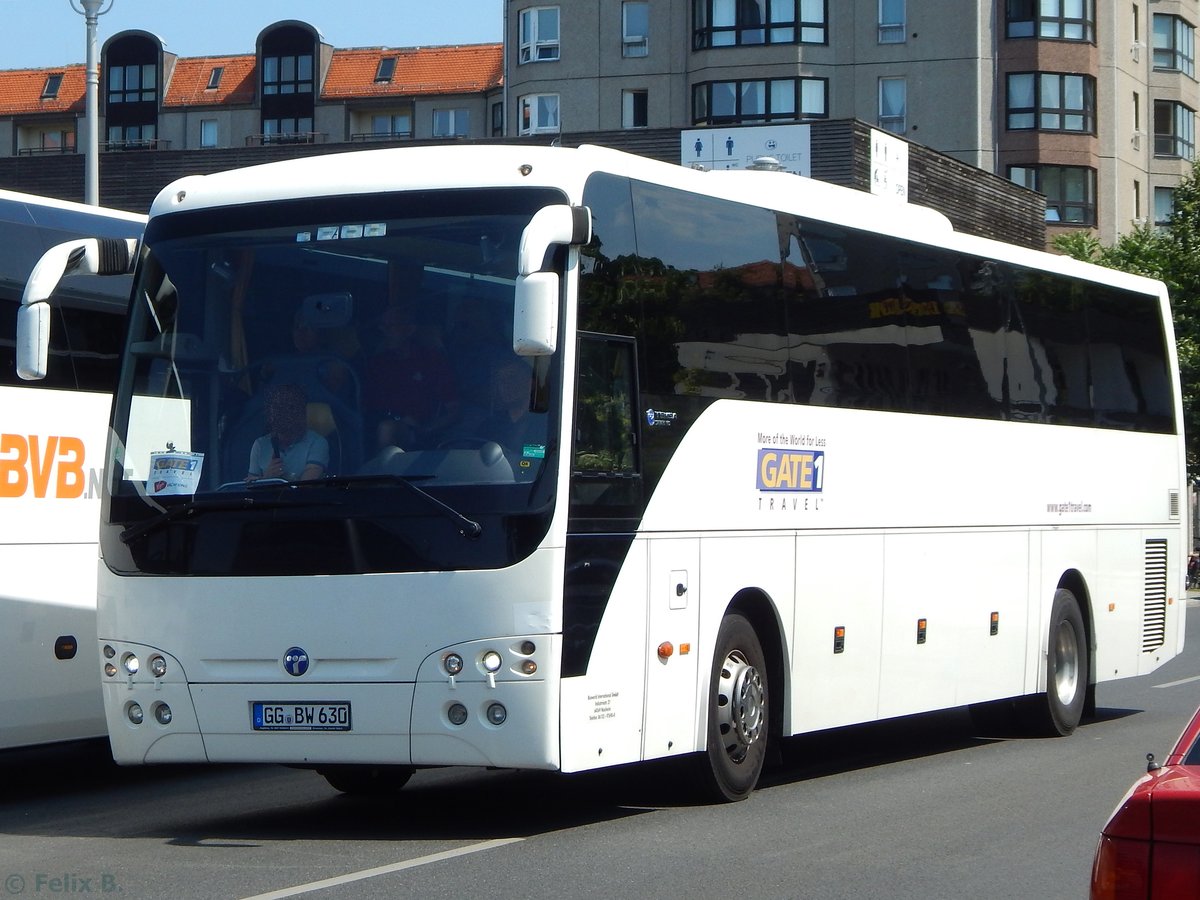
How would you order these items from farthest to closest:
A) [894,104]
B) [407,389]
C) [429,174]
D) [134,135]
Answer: [134,135] → [894,104] → [429,174] → [407,389]

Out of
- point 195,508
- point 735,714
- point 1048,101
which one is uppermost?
point 1048,101

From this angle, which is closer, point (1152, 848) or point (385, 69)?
point (1152, 848)

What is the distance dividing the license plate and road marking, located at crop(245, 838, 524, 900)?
0.82 metres

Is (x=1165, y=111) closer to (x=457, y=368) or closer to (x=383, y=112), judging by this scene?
(x=383, y=112)

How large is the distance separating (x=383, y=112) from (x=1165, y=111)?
42975mm

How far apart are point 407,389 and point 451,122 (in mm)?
89328

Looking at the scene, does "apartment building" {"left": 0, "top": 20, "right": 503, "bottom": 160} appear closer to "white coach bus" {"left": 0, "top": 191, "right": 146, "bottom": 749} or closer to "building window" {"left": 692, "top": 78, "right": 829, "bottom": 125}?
"building window" {"left": 692, "top": 78, "right": 829, "bottom": 125}

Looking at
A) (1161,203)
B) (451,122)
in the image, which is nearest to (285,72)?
(451,122)

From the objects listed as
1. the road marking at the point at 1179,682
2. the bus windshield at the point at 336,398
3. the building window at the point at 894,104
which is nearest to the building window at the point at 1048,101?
the building window at the point at 894,104

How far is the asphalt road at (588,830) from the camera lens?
825 centimetres

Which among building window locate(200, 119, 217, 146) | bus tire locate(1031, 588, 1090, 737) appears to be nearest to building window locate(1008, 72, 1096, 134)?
building window locate(200, 119, 217, 146)

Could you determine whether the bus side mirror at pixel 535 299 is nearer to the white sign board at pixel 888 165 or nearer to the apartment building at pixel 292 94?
the white sign board at pixel 888 165

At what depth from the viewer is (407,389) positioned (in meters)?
9.36

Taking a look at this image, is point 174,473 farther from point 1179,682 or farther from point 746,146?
point 746,146
